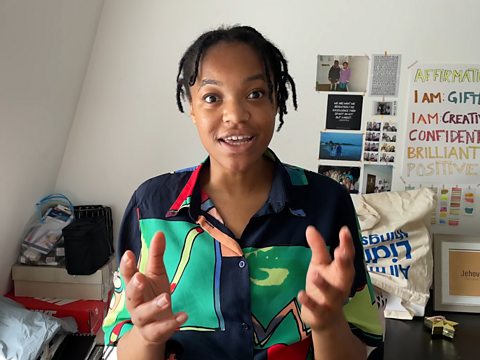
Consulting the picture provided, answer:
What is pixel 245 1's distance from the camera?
1.68 metres

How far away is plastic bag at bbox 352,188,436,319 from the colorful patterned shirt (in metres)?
0.59

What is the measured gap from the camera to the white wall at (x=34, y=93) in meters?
1.35

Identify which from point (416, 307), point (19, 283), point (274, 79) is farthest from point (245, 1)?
point (19, 283)

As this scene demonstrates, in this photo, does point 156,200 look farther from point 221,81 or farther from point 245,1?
point 245,1

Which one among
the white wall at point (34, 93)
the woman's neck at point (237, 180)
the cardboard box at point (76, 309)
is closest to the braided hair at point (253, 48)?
Result: the woman's neck at point (237, 180)

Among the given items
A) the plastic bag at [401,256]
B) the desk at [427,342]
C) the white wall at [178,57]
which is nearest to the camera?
the desk at [427,342]

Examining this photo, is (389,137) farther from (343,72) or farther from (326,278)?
(326,278)

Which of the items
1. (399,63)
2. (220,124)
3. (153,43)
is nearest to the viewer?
(220,124)

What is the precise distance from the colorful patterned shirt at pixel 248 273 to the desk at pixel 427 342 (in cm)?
49

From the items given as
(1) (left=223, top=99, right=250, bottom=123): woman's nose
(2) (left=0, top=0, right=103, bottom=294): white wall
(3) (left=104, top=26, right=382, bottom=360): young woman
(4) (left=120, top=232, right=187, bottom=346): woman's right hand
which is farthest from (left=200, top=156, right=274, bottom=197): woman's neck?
(2) (left=0, top=0, right=103, bottom=294): white wall

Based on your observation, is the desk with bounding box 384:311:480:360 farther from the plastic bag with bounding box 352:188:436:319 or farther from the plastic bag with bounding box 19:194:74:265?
the plastic bag with bounding box 19:194:74:265

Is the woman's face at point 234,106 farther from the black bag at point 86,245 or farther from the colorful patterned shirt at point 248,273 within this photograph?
the black bag at point 86,245

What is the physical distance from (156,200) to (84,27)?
1037 mm

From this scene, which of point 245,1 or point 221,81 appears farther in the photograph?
point 245,1
